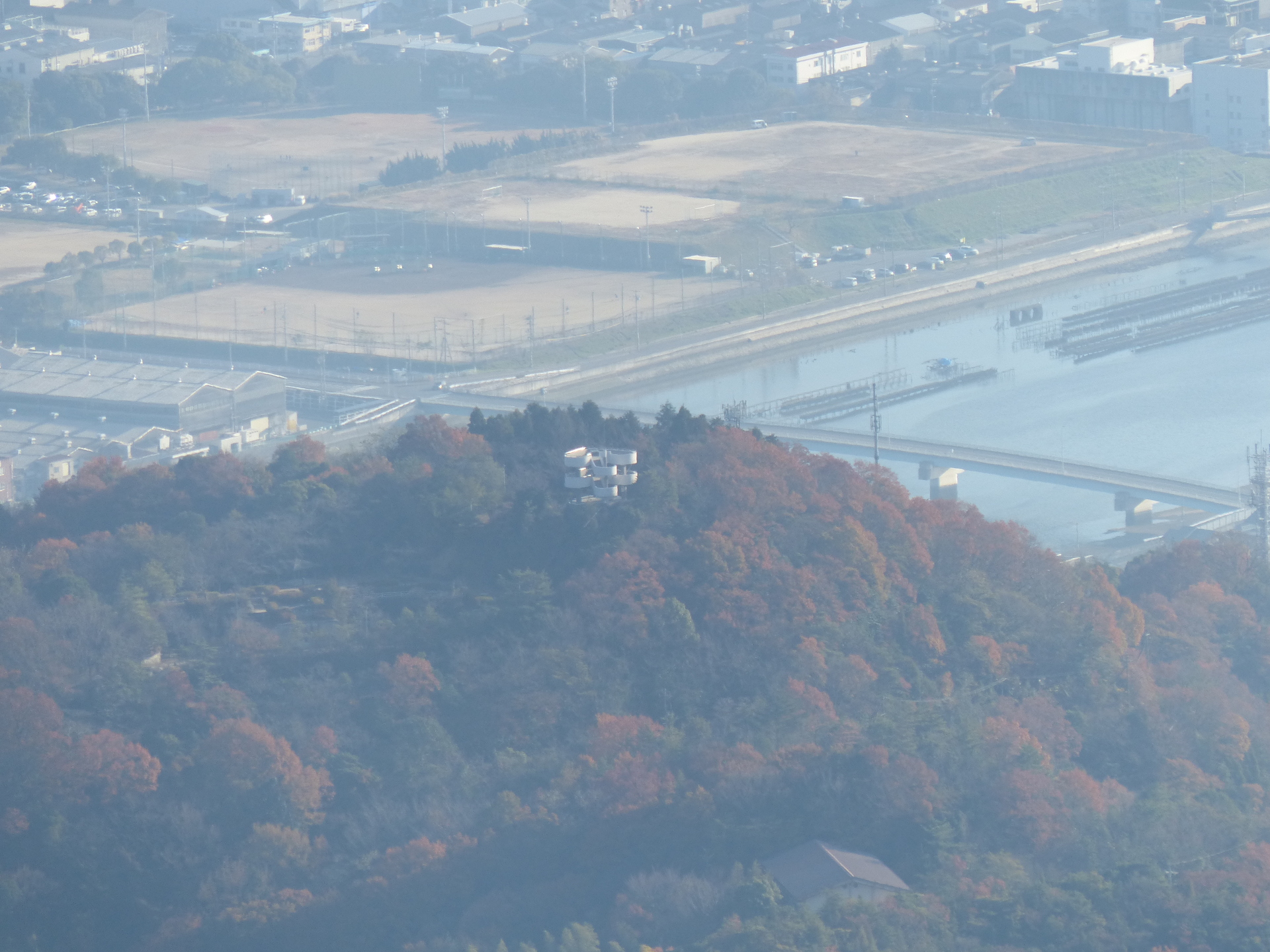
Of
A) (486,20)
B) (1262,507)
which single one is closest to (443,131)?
(486,20)

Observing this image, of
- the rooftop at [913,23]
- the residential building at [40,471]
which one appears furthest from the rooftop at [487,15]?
the residential building at [40,471]

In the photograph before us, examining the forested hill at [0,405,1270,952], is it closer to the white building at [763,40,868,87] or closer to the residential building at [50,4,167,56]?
the white building at [763,40,868,87]

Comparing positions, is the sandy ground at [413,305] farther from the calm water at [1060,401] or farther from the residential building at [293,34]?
the residential building at [293,34]

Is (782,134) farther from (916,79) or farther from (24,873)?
(24,873)

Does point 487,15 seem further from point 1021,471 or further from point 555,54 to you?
point 1021,471


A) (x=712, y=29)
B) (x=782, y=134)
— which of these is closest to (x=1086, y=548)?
(x=782, y=134)
